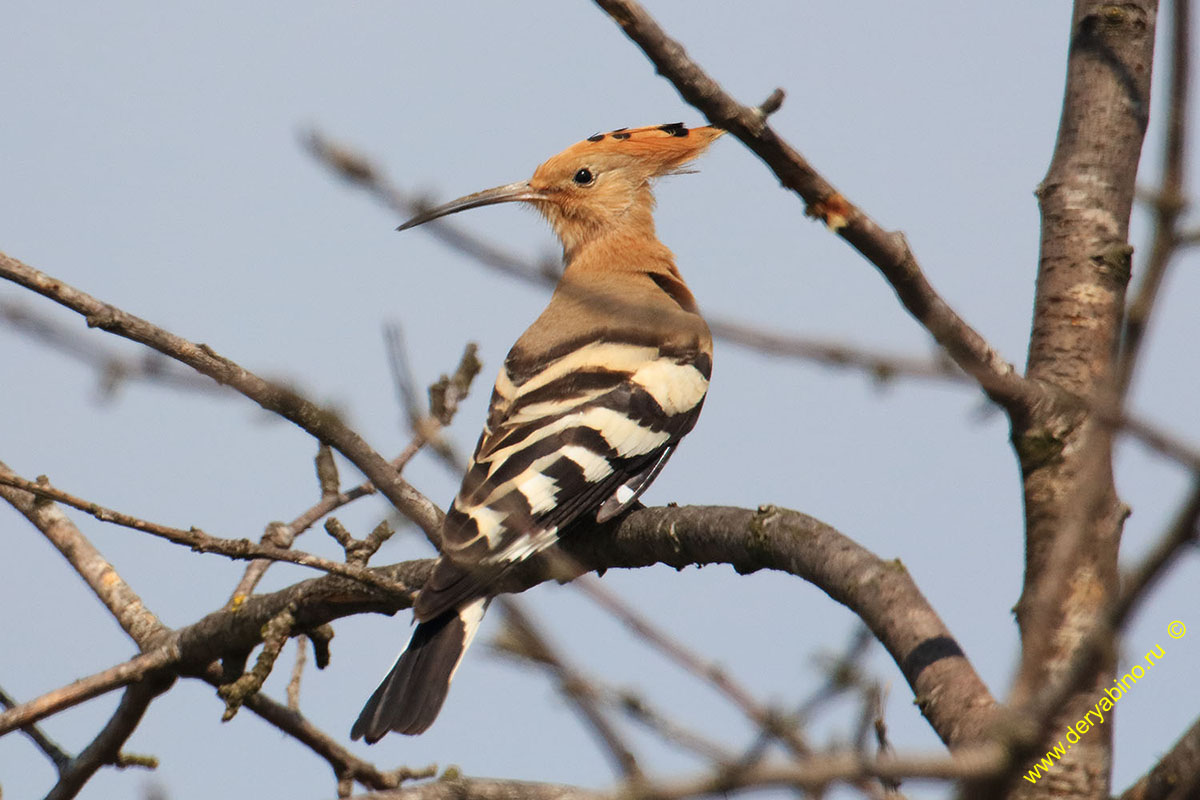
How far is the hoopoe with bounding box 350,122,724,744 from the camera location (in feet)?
8.68

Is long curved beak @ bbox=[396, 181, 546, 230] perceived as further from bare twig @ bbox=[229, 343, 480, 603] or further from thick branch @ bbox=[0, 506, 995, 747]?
thick branch @ bbox=[0, 506, 995, 747]

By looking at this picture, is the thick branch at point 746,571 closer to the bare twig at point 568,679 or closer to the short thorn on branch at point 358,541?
the short thorn on branch at point 358,541

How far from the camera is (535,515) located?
2.90 meters

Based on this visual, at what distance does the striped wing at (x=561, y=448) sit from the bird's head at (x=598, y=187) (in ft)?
3.28

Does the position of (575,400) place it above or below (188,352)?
above

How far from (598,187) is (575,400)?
61.2 inches

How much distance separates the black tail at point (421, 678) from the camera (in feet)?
8.58

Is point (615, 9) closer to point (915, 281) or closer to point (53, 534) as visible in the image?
point (915, 281)

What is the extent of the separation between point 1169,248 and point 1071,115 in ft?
4.90

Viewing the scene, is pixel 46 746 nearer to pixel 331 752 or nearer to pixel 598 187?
pixel 331 752

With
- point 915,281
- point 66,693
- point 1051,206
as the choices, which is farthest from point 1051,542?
point 66,693

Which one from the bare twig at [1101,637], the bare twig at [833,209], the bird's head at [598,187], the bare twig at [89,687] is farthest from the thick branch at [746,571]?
the bird's head at [598,187]

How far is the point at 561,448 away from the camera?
124 inches

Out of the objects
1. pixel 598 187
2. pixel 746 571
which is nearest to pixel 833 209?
pixel 746 571
